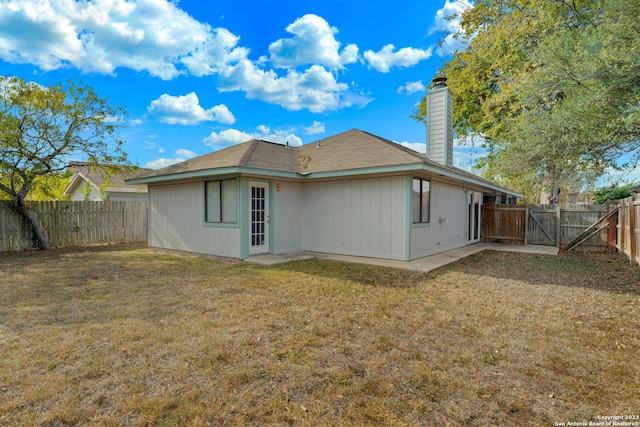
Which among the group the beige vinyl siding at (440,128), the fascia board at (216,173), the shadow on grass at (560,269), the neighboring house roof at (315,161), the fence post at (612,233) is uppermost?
the beige vinyl siding at (440,128)

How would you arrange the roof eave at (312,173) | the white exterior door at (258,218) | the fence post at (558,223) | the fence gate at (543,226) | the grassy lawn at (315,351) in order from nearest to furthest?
the grassy lawn at (315,351) < the roof eave at (312,173) < the white exterior door at (258,218) < the fence post at (558,223) < the fence gate at (543,226)

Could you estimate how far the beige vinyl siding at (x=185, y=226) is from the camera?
833cm

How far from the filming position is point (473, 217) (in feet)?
40.0

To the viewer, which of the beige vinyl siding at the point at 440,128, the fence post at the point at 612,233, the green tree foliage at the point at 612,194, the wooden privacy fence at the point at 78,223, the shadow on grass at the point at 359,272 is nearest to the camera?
the shadow on grass at the point at 359,272

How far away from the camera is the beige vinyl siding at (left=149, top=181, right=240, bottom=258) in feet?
27.3

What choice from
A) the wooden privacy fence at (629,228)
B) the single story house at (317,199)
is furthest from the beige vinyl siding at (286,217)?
the wooden privacy fence at (629,228)

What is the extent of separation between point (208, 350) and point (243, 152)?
22.1ft

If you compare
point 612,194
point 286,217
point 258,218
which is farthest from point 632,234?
point 612,194

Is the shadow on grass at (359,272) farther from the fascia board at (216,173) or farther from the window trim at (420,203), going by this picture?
the fascia board at (216,173)

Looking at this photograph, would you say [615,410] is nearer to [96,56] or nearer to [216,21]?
[216,21]

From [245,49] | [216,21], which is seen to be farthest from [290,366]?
[245,49]

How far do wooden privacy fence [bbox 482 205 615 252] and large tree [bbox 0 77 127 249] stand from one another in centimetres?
1403

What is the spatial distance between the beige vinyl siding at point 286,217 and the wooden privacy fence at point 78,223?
7399 millimetres

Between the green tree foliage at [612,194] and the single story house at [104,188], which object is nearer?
the single story house at [104,188]
